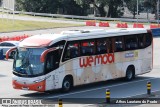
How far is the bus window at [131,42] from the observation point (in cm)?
2700

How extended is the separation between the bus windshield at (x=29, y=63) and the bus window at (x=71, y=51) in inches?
56.0

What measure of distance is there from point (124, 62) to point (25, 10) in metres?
71.4

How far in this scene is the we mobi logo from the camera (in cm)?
2422

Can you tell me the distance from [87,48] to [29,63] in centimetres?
356

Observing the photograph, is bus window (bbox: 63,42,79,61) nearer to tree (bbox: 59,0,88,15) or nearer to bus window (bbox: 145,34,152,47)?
bus window (bbox: 145,34,152,47)

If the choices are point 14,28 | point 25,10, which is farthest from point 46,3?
point 14,28

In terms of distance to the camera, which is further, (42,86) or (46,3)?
(46,3)

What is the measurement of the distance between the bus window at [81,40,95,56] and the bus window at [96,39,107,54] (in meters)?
0.38

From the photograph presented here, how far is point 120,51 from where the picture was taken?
26531 millimetres

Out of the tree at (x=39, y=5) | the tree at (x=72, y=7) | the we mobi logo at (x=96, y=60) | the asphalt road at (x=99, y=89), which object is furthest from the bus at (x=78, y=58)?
the tree at (x=72, y=7)

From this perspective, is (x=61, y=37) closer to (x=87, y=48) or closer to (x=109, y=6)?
(x=87, y=48)

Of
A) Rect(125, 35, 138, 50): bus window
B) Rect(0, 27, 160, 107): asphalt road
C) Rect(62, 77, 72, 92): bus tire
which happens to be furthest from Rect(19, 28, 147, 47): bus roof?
Rect(0, 27, 160, 107): asphalt road

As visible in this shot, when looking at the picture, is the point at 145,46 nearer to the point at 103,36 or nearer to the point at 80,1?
the point at 103,36

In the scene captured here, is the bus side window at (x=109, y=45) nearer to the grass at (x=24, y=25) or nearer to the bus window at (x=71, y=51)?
the bus window at (x=71, y=51)
